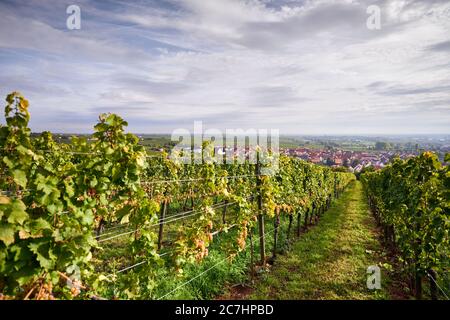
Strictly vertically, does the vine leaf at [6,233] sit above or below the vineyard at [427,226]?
above

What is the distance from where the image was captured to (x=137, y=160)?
323cm

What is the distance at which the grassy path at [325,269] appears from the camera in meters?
6.87

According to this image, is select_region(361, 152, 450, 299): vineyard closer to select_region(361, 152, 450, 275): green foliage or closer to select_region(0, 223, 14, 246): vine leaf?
select_region(361, 152, 450, 275): green foliage

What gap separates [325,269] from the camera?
8.29m

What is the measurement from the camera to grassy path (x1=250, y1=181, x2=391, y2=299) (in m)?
6.87

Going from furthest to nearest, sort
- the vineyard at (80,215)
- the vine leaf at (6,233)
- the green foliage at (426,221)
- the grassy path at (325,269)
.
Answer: the grassy path at (325,269) → the green foliage at (426,221) → the vineyard at (80,215) → the vine leaf at (6,233)

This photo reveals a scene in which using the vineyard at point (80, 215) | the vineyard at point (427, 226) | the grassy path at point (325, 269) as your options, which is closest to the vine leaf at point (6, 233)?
the vineyard at point (80, 215)

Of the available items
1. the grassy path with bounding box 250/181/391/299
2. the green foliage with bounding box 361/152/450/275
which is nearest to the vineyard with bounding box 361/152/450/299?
the green foliage with bounding box 361/152/450/275

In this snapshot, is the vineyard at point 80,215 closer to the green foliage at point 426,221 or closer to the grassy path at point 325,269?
the green foliage at point 426,221

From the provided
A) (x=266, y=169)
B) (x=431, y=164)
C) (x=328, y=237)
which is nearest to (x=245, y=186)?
(x=266, y=169)

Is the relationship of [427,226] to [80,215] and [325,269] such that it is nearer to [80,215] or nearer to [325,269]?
[325,269]
